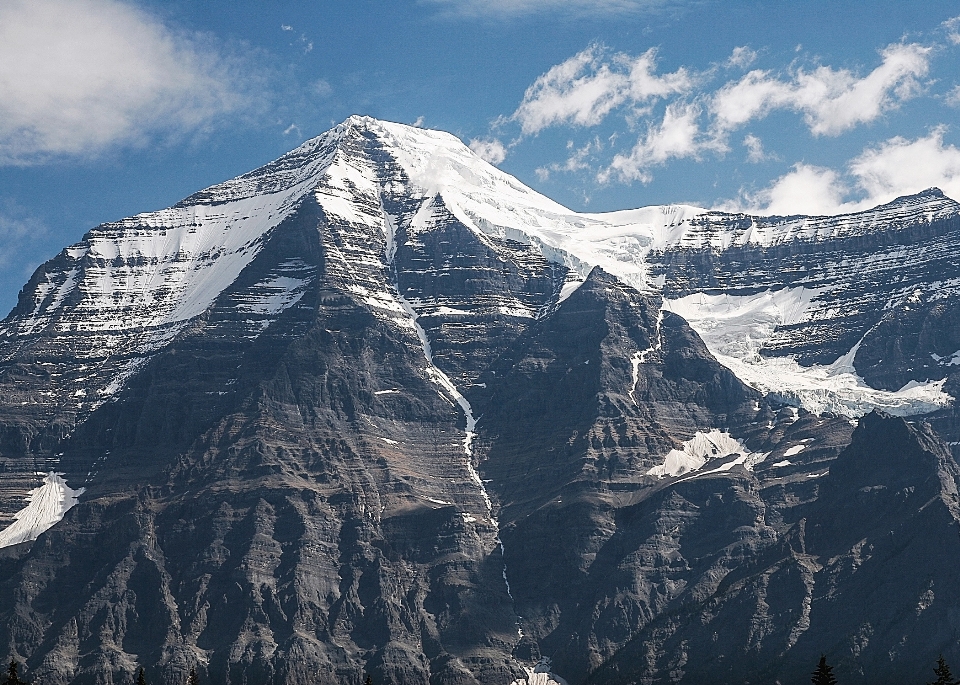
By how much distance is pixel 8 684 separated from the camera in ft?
604

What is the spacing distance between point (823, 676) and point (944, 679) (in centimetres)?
1040

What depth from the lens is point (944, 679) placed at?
17400cm

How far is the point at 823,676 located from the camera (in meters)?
178

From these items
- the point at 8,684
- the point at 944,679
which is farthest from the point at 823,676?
the point at 8,684

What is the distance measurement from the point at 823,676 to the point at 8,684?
2851 inches

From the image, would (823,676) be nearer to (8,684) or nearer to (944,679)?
(944,679)

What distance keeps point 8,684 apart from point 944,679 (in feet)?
270
